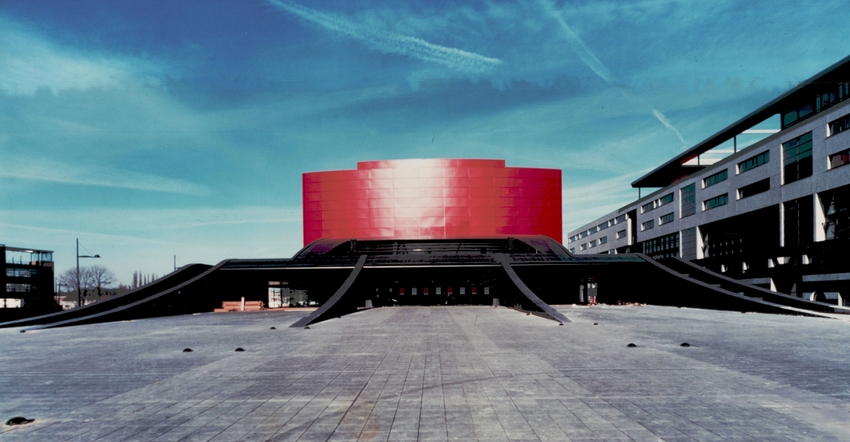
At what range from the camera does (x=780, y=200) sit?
149ft

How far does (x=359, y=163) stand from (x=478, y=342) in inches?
1756

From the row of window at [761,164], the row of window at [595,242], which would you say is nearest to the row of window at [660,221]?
the row of window at [761,164]

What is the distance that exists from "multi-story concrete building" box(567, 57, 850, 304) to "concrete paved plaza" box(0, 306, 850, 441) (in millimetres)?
31495

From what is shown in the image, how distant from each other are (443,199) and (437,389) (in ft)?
158

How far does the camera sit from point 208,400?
753 centimetres

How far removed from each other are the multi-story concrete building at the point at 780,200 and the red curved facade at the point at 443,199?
19.0m

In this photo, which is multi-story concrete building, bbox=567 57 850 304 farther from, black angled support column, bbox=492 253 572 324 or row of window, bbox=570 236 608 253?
black angled support column, bbox=492 253 572 324

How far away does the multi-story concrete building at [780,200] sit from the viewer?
39.1 meters

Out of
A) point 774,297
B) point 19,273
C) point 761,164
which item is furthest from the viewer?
point 19,273

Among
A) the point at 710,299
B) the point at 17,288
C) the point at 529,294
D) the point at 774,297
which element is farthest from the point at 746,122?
the point at 17,288

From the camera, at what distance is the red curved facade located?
2192 inches


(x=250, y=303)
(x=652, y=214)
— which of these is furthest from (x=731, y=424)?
(x=652, y=214)

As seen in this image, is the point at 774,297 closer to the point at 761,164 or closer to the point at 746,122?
the point at 761,164

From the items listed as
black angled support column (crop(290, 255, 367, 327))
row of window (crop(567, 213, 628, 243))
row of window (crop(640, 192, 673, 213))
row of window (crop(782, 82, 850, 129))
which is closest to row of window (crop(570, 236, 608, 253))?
row of window (crop(567, 213, 628, 243))
